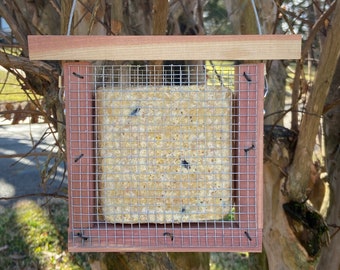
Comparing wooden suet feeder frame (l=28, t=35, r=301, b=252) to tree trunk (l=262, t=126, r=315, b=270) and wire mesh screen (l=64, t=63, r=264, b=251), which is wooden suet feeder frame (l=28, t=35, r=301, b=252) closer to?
wire mesh screen (l=64, t=63, r=264, b=251)

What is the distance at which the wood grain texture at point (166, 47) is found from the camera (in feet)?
5.47

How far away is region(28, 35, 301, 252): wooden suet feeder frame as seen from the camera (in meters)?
1.82

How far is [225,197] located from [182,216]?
156 mm

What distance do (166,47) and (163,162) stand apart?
0.39m

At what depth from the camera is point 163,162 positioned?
1854 millimetres

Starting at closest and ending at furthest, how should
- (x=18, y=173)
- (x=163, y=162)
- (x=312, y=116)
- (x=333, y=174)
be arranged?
(x=163, y=162) < (x=312, y=116) < (x=333, y=174) < (x=18, y=173)

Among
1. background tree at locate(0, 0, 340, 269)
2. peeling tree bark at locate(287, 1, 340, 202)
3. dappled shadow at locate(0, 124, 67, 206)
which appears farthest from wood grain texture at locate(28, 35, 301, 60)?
dappled shadow at locate(0, 124, 67, 206)

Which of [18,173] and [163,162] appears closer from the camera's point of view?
[163,162]

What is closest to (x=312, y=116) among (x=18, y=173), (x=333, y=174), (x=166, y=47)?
(x=333, y=174)

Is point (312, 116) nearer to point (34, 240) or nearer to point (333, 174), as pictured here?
point (333, 174)

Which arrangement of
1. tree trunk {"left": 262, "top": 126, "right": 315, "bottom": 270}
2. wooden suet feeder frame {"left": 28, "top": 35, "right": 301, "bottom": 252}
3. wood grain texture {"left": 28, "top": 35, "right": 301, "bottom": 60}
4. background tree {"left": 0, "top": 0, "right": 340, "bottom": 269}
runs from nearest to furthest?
wood grain texture {"left": 28, "top": 35, "right": 301, "bottom": 60}
wooden suet feeder frame {"left": 28, "top": 35, "right": 301, "bottom": 252}
background tree {"left": 0, "top": 0, "right": 340, "bottom": 269}
tree trunk {"left": 262, "top": 126, "right": 315, "bottom": 270}

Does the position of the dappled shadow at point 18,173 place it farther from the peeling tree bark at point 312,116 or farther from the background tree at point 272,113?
the peeling tree bark at point 312,116

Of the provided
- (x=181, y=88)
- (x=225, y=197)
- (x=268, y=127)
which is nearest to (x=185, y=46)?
(x=181, y=88)

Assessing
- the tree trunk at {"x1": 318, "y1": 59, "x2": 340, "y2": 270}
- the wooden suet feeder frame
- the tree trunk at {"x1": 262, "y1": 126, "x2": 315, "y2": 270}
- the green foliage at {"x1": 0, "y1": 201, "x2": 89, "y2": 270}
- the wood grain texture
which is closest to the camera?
the wood grain texture
